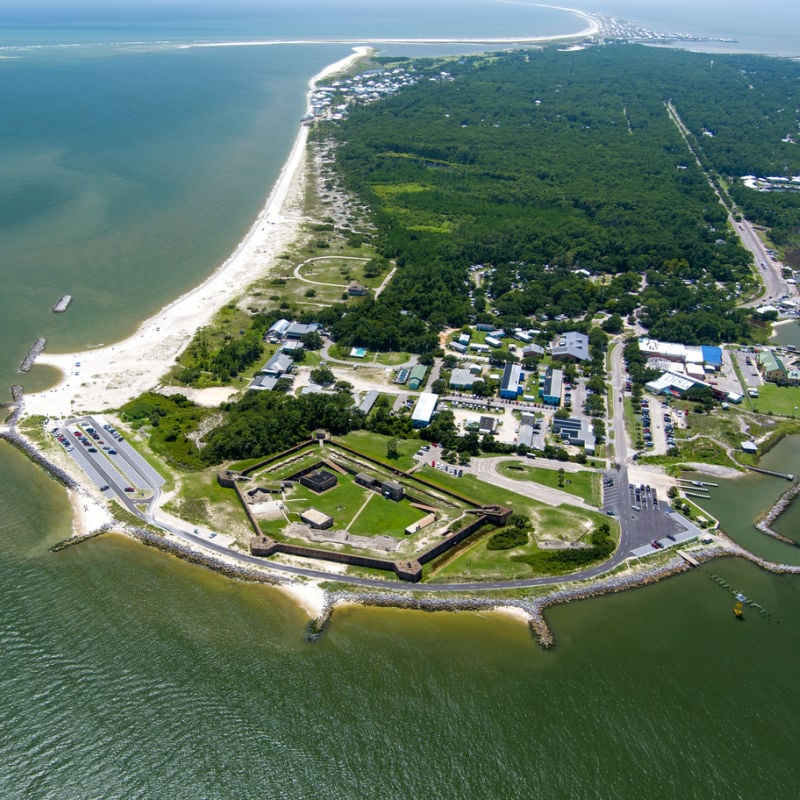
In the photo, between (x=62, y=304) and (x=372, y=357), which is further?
(x=62, y=304)

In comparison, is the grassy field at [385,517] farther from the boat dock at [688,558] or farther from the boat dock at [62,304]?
the boat dock at [62,304]

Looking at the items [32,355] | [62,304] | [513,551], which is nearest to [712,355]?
[513,551]

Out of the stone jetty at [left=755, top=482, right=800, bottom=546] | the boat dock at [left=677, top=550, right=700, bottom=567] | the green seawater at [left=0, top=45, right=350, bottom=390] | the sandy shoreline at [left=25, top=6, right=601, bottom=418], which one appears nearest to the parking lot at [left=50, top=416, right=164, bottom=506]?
the sandy shoreline at [left=25, top=6, right=601, bottom=418]

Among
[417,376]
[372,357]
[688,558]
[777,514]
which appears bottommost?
[372,357]

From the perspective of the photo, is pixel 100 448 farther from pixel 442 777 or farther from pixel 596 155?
pixel 596 155

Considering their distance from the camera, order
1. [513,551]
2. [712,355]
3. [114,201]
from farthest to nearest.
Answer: [114,201]
[712,355]
[513,551]

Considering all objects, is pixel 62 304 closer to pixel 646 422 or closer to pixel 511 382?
pixel 511 382

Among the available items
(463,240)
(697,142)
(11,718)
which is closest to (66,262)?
(463,240)

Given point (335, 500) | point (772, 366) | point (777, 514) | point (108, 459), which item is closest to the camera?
point (335, 500)
